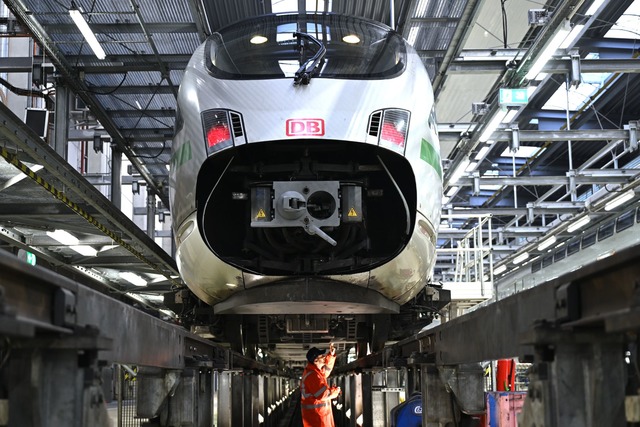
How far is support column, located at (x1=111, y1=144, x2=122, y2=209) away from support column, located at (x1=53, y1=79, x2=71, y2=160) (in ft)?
8.68

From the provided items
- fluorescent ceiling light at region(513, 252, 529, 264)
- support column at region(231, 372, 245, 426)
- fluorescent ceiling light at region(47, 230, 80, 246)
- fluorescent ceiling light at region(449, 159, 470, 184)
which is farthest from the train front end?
fluorescent ceiling light at region(513, 252, 529, 264)

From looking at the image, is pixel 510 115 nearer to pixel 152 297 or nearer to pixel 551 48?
pixel 551 48

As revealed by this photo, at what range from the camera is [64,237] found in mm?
10961

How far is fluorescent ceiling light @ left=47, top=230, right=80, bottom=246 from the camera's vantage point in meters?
10.7

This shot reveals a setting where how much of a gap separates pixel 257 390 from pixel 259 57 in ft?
23.9

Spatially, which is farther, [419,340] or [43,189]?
[43,189]

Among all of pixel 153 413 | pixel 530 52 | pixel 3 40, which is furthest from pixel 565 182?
pixel 153 413

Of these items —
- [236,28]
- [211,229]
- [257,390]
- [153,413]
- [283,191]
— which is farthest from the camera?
[257,390]

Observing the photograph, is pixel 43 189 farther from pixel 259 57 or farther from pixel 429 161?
pixel 429 161

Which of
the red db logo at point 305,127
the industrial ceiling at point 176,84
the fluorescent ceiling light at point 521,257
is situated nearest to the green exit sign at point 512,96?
the industrial ceiling at point 176,84

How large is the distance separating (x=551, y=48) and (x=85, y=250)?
21.0ft

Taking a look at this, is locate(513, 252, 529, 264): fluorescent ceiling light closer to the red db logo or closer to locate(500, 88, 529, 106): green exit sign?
locate(500, 88, 529, 106): green exit sign

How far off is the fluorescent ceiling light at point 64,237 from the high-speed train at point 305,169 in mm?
4553

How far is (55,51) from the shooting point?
38.7 ft
